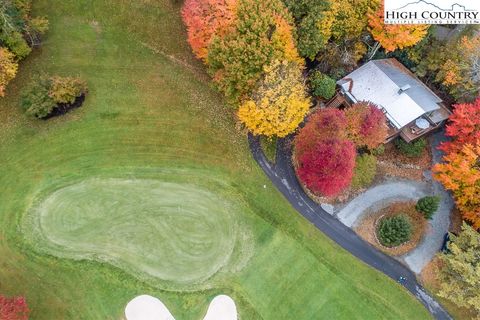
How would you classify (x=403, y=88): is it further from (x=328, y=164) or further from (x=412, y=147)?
(x=328, y=164)

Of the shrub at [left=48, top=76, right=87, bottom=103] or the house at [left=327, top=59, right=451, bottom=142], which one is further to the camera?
the house at [left=327, top=59, right=451, bottom=142]

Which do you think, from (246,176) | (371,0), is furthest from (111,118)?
(371,0)

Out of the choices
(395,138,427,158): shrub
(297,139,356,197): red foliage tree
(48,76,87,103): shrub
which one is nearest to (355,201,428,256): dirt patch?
(395,138,427,158): shrub

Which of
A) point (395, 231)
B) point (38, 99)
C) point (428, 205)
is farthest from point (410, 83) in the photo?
point (38, 99)

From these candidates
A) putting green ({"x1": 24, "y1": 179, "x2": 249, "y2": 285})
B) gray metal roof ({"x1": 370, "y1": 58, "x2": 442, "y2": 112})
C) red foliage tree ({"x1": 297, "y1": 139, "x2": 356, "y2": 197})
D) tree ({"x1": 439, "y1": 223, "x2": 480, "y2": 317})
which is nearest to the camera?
red foliage tree ({"x1": 297, "y1": 139, "x2": 356, "y2": 197})

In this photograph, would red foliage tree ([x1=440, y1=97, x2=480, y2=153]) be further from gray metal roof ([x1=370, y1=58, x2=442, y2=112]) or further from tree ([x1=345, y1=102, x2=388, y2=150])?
tree ([x1=345, y1=102, x2=388, y2=150])

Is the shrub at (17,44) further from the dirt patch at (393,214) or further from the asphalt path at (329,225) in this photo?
the dirt patch at (393,214)
